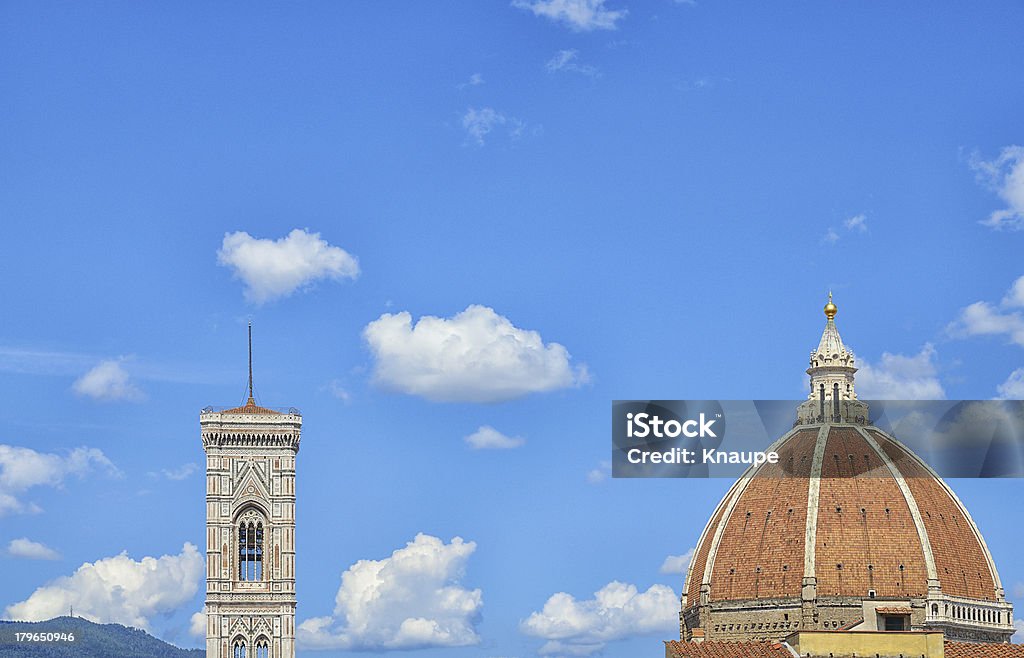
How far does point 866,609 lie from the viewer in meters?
133

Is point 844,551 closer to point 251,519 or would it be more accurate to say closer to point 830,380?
point 830,380

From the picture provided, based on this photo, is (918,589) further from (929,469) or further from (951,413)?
(951,413)

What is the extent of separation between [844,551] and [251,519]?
112 ft

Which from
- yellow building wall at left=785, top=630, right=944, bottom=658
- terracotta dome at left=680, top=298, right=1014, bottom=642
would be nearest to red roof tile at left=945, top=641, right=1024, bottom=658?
yellow building wall at left=785, top=630, right=944, bottom=658

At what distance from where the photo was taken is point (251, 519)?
140250mm

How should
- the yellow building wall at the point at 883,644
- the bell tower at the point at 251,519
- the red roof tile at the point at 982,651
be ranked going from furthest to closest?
the bell tower at the point at 251,519, the red roof tile at the point at 982,651, the yellow building wall at the point at 883,644

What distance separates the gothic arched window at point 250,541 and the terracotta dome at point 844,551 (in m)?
26.0

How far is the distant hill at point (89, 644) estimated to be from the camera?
11288cm

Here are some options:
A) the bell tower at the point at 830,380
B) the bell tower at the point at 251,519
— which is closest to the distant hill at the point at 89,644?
the bell tower at the point at 251,519

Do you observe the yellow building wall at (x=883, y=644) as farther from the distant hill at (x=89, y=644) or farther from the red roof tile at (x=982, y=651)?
A: the distant hill at (x=89, y=644)

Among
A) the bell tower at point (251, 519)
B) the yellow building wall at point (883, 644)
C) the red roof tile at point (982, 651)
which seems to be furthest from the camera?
the bell tower at point (251, 519)

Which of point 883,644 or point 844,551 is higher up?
point 844,551

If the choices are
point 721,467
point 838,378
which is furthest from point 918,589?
point 721,467

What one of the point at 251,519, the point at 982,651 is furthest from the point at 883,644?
the point at 251,519
